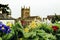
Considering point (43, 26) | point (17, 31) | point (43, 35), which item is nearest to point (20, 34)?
point (17, 31)

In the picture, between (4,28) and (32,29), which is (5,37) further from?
(32,29)

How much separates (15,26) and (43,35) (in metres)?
0.38

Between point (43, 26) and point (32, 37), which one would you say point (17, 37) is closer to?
point (32, 37)

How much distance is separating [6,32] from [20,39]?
22 cm

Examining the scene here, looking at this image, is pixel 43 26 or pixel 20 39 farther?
pixel 43 26

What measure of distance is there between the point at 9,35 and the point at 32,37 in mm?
299

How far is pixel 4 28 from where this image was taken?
343 cm

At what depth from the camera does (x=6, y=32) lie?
11.3 feet

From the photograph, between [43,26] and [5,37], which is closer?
[5,37]

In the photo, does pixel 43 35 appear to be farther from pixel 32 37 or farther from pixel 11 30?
pixel 11 30

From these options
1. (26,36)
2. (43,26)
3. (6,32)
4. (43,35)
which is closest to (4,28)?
(6,32)

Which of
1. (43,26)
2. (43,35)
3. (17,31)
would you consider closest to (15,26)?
(17,31)

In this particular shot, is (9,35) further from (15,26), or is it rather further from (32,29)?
(32,29)

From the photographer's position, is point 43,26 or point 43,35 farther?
point 43,26
